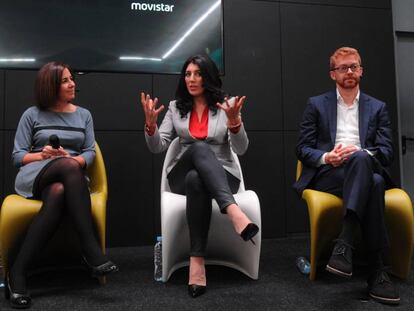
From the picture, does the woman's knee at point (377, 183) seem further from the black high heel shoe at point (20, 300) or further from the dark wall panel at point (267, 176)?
the black high heel shoe at point (20, 300)

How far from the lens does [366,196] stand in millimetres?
1681

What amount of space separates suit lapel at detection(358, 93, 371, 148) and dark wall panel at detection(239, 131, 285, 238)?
3.22 ft

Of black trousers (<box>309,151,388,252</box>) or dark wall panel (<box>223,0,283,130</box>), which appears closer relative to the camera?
black trousers (<box>309,151,388,252</box>)

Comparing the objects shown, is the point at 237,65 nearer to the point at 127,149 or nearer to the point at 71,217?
the point at 127,149

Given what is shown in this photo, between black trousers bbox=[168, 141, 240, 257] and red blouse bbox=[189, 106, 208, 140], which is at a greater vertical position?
red blouse bbox=[189, 106, 208, 140]

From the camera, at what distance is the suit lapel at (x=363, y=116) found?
2.06 m

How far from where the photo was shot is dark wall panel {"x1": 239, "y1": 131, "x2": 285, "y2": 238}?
299 centimetres

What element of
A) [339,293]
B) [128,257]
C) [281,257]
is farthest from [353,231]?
[128,257]

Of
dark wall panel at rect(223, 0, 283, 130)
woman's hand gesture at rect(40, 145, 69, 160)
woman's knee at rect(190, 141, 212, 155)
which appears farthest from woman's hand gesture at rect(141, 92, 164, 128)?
dark wall panel at rect(223, 0, 283, 130)

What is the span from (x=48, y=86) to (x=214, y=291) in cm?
142

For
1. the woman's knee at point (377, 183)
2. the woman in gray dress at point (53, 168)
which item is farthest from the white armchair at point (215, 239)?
the woman's knee at point (377, 183)

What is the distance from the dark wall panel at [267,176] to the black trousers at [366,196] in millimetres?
1217

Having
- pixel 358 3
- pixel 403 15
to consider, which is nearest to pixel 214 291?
pixel 358 3

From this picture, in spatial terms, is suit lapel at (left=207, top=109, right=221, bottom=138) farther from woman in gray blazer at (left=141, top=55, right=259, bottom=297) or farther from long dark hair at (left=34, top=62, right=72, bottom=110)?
long dark hair at (left=34, top=62, right=72, bottom=110)
